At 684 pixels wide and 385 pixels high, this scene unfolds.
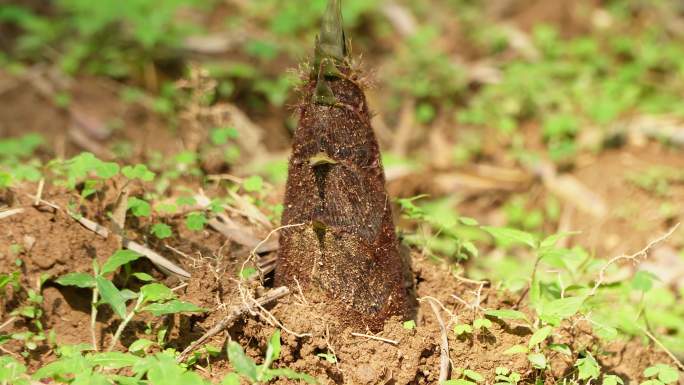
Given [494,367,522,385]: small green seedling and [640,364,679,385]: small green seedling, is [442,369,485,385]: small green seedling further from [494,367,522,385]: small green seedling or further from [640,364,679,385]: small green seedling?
[640,364,679,385]: small green seedling

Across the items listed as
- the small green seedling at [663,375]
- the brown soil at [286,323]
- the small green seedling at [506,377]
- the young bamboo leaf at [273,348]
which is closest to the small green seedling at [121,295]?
the brown soil at [286,323]

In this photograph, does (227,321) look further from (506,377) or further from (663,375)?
(663,375)

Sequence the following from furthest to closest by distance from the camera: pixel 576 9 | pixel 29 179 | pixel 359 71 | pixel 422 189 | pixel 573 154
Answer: pixel 576 9
pixel 573 154
pixel 422 189
pixel 29 179
pixel 359 71

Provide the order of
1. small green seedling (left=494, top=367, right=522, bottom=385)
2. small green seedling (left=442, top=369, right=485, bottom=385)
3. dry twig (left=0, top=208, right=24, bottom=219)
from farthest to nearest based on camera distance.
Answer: dry twig (left=0, top=208, right=24, bottom=219) < small green seedling (left=494, top=367, right=522, bottom=385) < small green seedling (left=442, top=369, right=485, bottom=385)

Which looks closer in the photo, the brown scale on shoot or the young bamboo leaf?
the young bamboo leaf

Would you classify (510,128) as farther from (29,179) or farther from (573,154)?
(29,179)

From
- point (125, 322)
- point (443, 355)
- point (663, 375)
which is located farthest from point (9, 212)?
point (663, 375)

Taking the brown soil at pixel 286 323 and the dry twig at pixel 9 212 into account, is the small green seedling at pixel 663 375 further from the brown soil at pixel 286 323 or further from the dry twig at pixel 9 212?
the dry twig at pixel 9 212

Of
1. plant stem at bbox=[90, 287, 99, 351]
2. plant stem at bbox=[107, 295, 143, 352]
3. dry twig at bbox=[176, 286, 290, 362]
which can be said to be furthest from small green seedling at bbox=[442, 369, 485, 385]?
plant stem at bbox=[90, 287, 99, 351]

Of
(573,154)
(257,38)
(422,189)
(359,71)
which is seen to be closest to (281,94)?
(257,38)
